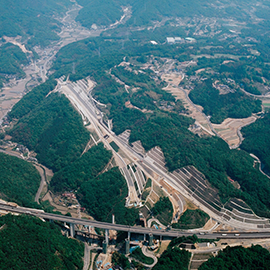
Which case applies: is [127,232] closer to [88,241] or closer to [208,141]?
[88,241]

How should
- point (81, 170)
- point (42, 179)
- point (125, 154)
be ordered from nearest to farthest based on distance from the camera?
point (81, 170), point (42, 179), point (125, 154)

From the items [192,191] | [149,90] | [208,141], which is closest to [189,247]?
[192,191]

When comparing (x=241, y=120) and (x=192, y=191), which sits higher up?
(x=192, y=191)

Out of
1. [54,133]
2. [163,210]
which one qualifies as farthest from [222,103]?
[163,210]

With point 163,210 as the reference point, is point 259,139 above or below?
below

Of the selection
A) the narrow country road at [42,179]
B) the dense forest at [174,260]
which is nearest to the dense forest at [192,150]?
the dense forest at [174,260]

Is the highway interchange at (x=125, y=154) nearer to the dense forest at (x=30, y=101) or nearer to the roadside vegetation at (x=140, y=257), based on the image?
the dense forest at (x=30, y=101)

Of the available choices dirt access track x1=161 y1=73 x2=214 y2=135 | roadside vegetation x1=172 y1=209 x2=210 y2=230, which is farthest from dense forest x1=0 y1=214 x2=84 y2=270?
dirt access track x1=161 y1=73 x2=214 y2=135

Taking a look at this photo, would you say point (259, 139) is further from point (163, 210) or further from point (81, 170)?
point (81, 170)
